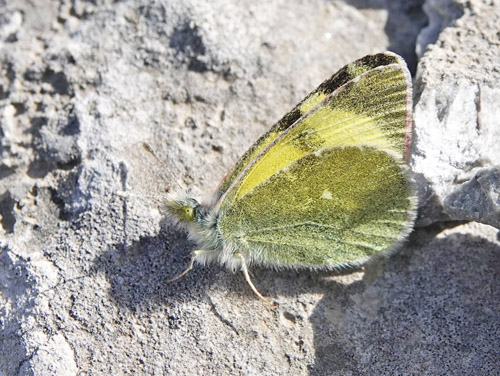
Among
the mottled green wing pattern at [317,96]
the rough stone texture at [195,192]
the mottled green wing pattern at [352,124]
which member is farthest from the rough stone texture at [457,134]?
the mottled green wing pattern at [317,96]

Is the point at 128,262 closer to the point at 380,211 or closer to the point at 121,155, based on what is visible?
the point at 121,155

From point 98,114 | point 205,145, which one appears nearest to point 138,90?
point 98,114

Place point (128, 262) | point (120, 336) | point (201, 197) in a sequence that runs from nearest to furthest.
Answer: point (120, 336) < point (128, 262) < point (201, 197)

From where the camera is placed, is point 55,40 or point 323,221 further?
point 55,40

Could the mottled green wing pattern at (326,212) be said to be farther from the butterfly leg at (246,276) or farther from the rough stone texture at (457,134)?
the rough stone texture at (457,134)

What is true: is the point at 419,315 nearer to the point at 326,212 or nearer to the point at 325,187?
the point at 326,212

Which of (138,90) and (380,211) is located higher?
(138,90)

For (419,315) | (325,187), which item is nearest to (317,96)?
(325,187)

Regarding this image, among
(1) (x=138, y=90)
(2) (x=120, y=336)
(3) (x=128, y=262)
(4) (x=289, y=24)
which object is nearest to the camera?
(2) (x=120, y=336)
